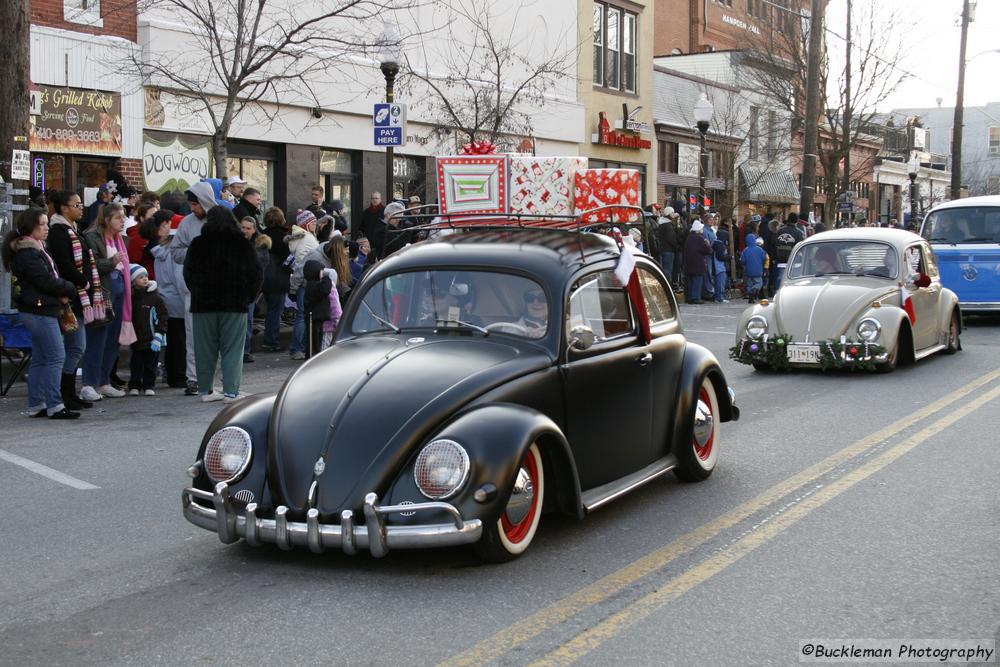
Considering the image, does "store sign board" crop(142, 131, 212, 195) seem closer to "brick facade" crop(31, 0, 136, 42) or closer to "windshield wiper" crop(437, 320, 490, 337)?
"brick facade" crop(31, 0, 136, 42)

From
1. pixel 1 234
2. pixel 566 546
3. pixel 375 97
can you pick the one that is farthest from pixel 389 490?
pixel 375 97

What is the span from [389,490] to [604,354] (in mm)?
1808

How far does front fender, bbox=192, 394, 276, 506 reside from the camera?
19.1ft

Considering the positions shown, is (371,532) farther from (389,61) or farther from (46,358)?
(389,61)

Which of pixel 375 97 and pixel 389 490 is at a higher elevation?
pixel 375 97

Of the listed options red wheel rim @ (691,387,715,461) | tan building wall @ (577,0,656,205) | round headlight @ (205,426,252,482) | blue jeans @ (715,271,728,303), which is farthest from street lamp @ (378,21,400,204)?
tan building wall @ (577,0,656,205)

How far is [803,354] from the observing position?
13.3m

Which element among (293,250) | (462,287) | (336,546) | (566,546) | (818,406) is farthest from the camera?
(293,250)

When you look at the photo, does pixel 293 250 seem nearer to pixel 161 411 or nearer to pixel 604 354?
pixel 161 411

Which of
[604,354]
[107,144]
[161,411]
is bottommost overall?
[161,411]

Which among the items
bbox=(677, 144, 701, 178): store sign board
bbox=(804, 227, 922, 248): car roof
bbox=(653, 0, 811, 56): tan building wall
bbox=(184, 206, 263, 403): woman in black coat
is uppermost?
bbox=(653, 0, 811, 56): tan building wall

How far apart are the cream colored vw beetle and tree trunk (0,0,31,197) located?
838 cm

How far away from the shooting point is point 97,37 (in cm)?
1930

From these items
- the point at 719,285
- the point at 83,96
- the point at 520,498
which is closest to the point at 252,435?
the point at 520,498
